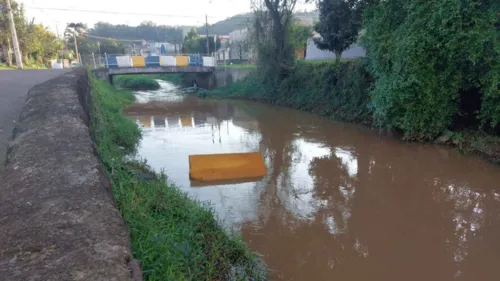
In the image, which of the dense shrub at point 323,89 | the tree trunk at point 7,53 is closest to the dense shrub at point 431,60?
the dense shrub at point 323,89

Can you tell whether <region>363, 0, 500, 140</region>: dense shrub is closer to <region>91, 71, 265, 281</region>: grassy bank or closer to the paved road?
<region>91, 71, 265, 281</region>: grassy bank

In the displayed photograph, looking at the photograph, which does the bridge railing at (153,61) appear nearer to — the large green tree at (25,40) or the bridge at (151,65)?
the bridge at (151,65)

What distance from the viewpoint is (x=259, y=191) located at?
585 centimetres

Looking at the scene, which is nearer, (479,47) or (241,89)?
(479,47)

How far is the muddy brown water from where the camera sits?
3754mm

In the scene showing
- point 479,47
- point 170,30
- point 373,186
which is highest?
point 170,30

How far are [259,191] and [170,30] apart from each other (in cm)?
7657

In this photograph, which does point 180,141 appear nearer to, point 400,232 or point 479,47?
point 400,232

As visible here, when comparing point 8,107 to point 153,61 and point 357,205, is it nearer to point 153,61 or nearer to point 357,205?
point 357,205

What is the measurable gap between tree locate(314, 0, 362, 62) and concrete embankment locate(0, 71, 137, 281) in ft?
39.6

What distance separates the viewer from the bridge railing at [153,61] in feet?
Result: 79.6

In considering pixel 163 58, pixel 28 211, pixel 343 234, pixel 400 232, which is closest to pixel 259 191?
pixel 343 234

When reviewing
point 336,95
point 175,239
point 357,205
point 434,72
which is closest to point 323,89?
point 336,95

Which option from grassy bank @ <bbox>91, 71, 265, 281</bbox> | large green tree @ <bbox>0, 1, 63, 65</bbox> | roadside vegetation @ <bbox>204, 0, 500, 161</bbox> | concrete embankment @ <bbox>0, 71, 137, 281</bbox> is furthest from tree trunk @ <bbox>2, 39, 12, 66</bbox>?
concrete embankment @ <bbox>0, 71, 137, 281</bbox>
